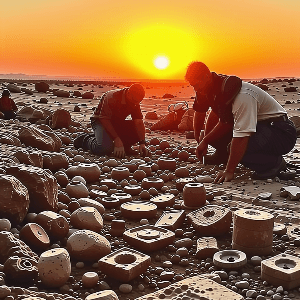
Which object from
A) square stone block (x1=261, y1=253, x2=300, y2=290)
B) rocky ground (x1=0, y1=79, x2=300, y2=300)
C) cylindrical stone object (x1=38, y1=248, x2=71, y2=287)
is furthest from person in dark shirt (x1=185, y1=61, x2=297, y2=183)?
cylindrical stone object (x1=38, y1=248, x2=71, y2=287)

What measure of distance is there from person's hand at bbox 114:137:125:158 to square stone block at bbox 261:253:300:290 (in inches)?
151

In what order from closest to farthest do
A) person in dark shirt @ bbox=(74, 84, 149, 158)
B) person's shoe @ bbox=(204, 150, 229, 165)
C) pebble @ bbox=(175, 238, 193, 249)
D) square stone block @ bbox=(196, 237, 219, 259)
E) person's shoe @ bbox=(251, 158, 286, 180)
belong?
A: 1. square stone block @ bbox=(196, 237, 219, 259)
2. pebble @ bbox=(175, 238, 193, 249)
3. person's shoe @ bbox=(251, 158, 286, 180)
4. person's shoe @ bbox=(204, 150, 229, 165)
5. person in dark shirt @ bbox=(74, 84, 149, 158)

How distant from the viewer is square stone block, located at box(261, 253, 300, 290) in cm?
264

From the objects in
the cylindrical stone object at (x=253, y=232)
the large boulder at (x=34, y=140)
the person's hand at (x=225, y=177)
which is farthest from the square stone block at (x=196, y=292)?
the large boulder at (x=34, y=140)

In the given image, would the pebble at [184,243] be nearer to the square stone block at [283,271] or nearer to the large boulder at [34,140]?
the square stone block at [283,271]

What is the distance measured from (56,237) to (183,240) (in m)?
1.05

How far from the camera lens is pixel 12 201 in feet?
10.6

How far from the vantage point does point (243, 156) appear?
502 cm

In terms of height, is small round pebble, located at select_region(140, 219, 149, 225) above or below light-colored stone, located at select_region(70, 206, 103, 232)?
below

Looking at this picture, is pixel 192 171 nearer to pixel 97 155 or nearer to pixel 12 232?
pixel 97 155

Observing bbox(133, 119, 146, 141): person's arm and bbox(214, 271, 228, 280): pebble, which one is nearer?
bbox(214, 271, 228, 280): pebble

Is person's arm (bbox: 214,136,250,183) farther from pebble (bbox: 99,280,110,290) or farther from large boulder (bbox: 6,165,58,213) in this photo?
pebble (bbox: 99,280,110,290)

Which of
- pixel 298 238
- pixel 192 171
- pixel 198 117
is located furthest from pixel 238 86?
pixel 298 238

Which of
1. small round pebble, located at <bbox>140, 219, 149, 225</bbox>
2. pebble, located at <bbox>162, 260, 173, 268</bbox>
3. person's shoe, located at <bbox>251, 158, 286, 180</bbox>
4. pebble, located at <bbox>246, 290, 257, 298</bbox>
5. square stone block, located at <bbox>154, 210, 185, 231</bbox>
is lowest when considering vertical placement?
pebble, located at <bbox>162, 260, 173, 268</bbox>
